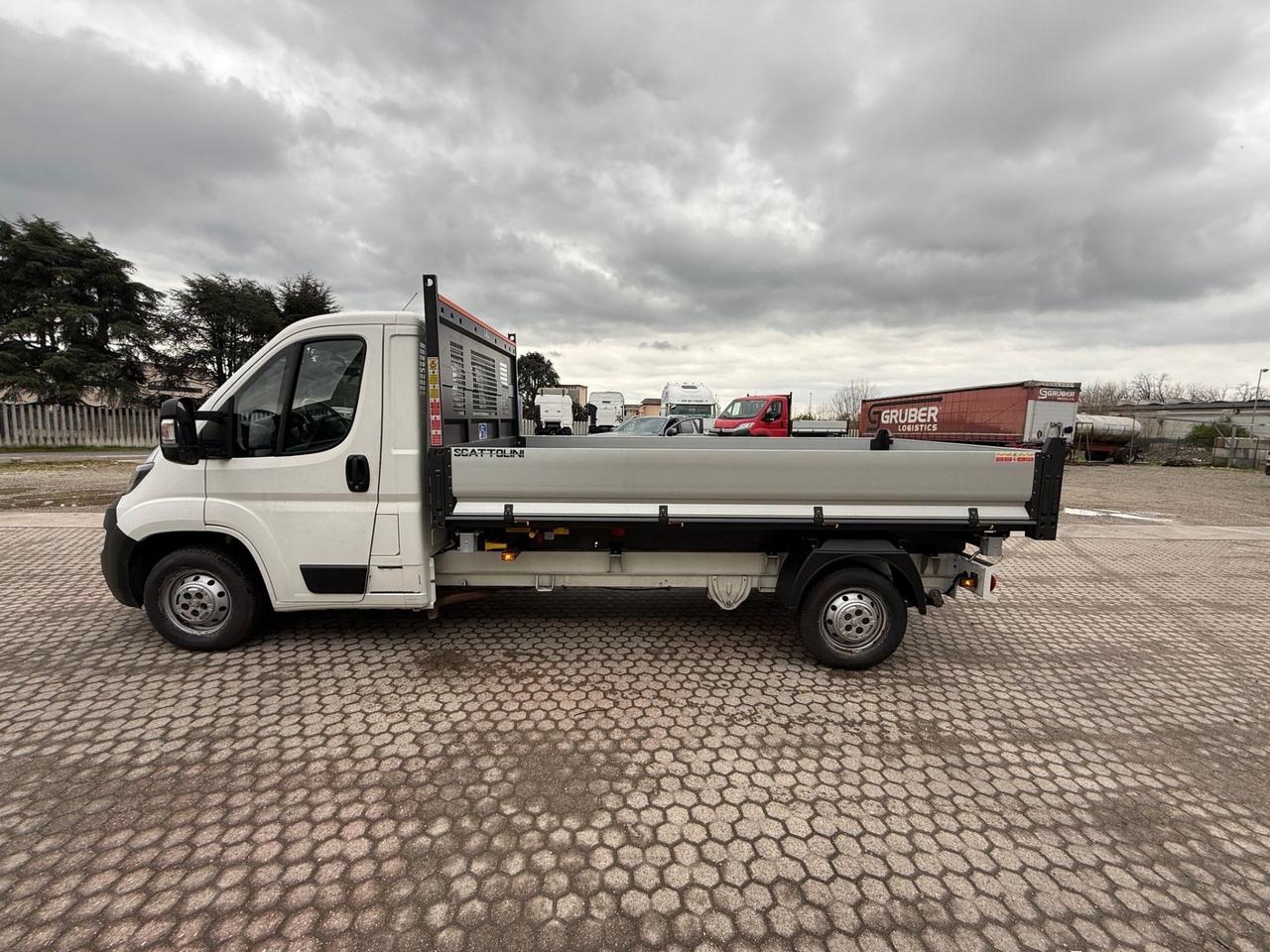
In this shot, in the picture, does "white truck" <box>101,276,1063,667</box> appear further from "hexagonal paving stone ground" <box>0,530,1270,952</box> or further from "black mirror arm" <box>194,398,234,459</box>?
"hexagonal paving stone ground" <box>0,530,1270,952</box>

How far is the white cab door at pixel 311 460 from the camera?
144 inches

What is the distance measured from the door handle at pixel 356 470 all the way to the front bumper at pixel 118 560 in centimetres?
170

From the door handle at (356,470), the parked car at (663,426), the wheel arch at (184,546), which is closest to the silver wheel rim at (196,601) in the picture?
the wheel arch at (184,546)

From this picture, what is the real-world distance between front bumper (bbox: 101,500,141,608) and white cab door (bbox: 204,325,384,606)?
0.72 m

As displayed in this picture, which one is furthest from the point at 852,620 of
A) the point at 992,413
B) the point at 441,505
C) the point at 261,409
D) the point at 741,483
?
the point at 992,413

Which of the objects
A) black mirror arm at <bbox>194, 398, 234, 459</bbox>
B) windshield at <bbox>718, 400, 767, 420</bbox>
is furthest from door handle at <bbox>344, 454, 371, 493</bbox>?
windshield at <bbox>718, 400, 767, 420</bbox>

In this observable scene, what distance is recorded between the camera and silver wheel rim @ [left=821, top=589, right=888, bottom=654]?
3.87m

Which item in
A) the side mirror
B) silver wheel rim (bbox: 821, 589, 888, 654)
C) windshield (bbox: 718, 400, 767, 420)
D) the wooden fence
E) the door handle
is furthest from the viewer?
the wooden fence

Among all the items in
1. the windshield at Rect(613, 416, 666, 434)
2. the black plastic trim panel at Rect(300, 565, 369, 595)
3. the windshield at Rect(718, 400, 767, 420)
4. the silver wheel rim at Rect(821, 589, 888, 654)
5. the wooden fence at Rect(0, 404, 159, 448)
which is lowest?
the silver wheel rim at Rect(821, 589, 888, 654)

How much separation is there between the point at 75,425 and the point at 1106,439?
163 ft

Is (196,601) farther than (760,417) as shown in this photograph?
No

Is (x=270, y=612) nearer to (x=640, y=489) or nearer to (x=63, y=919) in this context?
(x=63, y=919)

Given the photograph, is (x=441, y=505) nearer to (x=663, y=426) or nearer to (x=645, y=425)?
(x=663, y=426)

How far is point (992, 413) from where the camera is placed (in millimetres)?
19875
